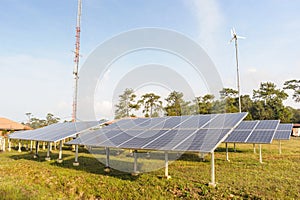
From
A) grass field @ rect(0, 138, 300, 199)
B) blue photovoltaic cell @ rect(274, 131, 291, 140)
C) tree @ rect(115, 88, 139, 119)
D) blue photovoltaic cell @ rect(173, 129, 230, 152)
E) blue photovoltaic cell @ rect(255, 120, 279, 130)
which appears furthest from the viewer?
tree @ rect(115, 88, 139, 119)

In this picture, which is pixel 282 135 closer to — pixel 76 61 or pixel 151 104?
pixel 76 61

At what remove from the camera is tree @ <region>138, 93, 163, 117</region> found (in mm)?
43812

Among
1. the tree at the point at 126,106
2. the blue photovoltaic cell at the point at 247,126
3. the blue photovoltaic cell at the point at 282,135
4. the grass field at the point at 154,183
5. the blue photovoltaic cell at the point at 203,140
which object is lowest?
the grass field at the point at 154,183

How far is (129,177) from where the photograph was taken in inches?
445

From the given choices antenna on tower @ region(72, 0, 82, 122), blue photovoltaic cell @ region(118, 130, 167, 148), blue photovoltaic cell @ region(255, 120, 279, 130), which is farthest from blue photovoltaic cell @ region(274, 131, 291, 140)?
antenna on tower @ region(72, 0, 82, 122)

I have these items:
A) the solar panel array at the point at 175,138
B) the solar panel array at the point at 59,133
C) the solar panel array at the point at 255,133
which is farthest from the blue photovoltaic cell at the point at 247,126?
the solar panel array at the point at 59,133

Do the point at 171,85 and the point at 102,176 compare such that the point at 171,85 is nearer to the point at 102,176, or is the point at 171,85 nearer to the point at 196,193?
the point at 102,176

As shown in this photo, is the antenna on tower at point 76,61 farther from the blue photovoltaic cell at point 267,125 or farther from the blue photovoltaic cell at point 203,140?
the blue photovoltaic cell at point 267,125

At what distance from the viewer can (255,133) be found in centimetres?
1608

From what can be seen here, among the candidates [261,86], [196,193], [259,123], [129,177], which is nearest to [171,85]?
[259,123]

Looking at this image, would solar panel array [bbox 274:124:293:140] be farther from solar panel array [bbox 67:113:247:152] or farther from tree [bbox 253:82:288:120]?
tree [bbox 253:82:288:120]

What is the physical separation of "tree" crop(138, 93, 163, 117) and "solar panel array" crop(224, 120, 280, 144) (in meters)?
25.7

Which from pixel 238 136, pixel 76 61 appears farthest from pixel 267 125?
pixel 76 61

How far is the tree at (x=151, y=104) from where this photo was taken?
43.8 metres
